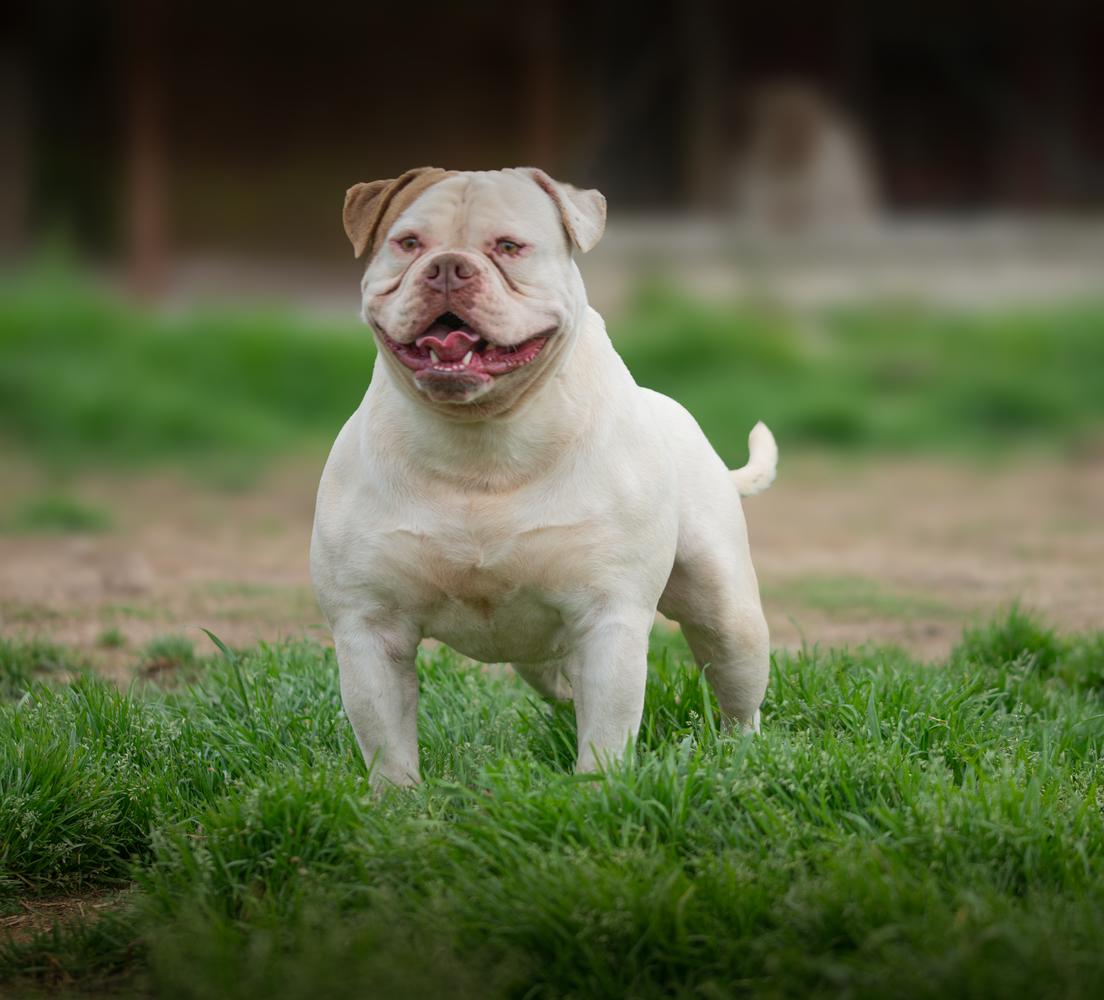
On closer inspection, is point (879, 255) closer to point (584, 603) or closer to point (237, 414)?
point (237, 414)

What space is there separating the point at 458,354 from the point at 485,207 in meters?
0.33

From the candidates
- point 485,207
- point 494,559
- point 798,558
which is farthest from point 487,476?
point 798,558

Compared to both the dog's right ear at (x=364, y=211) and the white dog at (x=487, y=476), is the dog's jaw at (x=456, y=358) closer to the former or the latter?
the white dog at (x=487, y=476)

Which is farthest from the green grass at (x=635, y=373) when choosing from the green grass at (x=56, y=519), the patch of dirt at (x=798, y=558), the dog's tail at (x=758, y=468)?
the dog's tail at (x=758, y=468)

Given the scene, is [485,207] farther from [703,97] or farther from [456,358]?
[703,97]

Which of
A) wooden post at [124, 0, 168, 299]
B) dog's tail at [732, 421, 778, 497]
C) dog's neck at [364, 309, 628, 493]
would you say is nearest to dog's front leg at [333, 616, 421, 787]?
dog's neck at [364, 309, 628, 493]

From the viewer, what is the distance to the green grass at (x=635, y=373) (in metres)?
9.85

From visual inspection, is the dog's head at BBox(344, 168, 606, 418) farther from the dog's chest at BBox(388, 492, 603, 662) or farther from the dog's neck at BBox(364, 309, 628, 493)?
the dog's chest at BBox(388, 492, 603, 662)

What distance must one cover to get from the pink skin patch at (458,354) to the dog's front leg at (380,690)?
583 millimetres

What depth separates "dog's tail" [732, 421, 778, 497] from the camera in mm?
4250

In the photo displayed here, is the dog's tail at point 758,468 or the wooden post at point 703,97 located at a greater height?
the wooden post at point 703,97

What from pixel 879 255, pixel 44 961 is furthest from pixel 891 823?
pixel 879 255

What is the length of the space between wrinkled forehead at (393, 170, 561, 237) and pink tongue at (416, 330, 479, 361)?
244mm

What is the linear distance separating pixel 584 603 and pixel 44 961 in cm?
129
